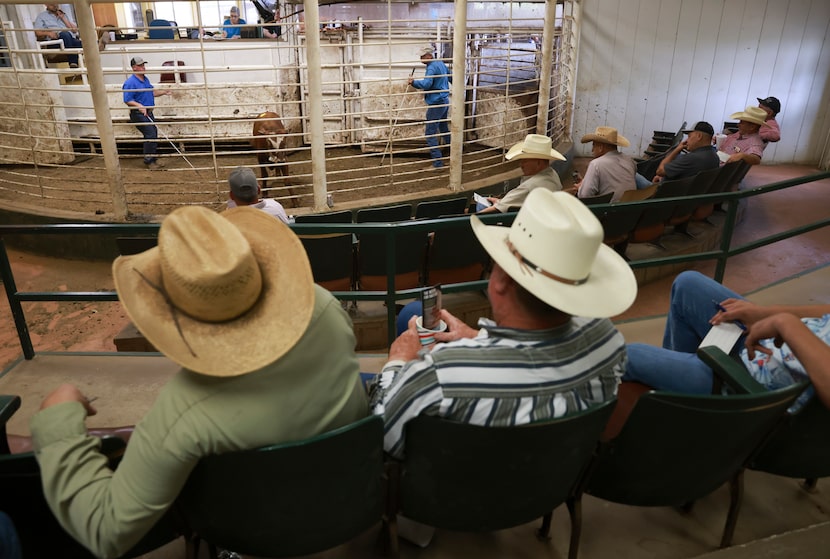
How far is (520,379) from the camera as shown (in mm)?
1578

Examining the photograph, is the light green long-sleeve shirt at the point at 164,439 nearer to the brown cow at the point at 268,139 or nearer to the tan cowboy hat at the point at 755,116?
the brown cow at the point at 268,139

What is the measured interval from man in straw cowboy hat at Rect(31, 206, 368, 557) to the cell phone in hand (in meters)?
0.71

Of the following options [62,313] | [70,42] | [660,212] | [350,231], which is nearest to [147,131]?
[70,42]

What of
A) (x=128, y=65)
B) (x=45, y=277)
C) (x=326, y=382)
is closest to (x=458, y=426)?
(x=326, y=382)

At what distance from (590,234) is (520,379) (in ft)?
1.44

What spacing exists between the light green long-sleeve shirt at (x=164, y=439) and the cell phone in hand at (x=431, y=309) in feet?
2.38

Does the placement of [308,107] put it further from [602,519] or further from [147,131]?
[602,519]

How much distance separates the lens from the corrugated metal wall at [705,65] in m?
10.0

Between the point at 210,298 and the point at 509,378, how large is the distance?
749 millimetres

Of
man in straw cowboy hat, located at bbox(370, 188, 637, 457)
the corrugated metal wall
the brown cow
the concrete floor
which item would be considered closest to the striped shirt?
man in straw cowboy hat, located at bbox(370, 188, 637, 457)

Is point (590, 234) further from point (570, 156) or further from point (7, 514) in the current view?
point (570, 156)

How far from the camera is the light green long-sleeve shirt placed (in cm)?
138

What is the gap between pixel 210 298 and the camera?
1398 millimetres

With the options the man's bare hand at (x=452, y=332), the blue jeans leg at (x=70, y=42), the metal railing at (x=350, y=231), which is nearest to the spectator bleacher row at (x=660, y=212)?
the metal railing at (x=350, y=231)
